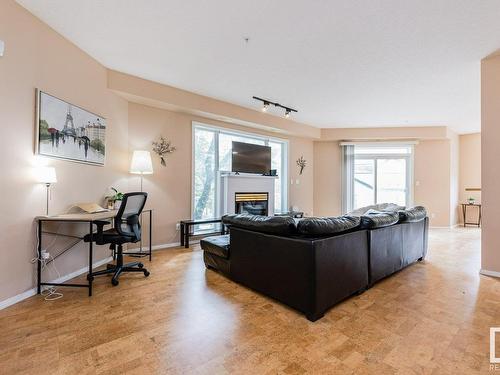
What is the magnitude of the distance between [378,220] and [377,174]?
5.13 m

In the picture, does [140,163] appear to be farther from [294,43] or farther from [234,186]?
[294,43]

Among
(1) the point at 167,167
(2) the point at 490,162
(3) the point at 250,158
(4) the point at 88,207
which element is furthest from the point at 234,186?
(2) the point at 490,162

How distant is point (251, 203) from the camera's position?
5750mm

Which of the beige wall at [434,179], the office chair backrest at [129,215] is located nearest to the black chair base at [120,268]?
the office chair backrest at [129,215]

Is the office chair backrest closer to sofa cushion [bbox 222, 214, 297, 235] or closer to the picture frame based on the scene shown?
the picture frame

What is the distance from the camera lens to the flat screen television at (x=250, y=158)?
5562 millimetres

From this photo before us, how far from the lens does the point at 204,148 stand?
524 cm

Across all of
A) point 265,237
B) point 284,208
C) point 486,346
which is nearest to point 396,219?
point 486,346

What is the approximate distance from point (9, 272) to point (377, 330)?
317cm

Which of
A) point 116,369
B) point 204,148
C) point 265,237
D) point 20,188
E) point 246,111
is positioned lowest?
point 116,369

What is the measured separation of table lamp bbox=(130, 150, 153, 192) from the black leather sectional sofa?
1.58m

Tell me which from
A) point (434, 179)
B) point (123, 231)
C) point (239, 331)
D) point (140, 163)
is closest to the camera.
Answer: point (239, 331)

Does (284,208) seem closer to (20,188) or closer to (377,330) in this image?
(377,330)

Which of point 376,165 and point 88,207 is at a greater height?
point 376,165
